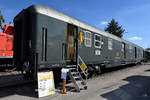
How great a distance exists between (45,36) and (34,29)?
54cm

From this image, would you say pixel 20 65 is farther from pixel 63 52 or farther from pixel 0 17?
pixel 0 17

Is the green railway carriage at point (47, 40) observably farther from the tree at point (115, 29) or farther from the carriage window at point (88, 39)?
the tree at point (115, 29)

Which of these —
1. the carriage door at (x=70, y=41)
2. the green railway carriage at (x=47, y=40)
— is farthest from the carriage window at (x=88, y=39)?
the carriage door at (x=70, y=41)

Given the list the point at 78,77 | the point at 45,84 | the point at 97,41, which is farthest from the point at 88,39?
the point at 45,84

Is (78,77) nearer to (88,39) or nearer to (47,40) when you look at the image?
(47,40)

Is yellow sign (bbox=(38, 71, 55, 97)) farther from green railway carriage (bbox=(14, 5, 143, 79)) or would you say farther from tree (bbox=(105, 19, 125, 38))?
tree (bbox=(105, 19, 125, 38))

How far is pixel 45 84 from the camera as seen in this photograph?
5.11m

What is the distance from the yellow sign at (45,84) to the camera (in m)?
4.93

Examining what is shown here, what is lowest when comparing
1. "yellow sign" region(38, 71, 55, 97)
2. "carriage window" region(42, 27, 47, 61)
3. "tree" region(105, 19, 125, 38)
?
"yellow sign" region(38, 71, 55, 97)

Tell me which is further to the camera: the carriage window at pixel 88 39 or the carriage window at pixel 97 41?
the carriage window at pixel 97 41

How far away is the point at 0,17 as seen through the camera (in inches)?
281

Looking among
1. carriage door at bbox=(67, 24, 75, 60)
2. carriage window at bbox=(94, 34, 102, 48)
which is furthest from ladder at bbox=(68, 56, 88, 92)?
carriage window at bbox=(94, 34, 102, 48)

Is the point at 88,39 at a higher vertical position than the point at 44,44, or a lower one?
higher

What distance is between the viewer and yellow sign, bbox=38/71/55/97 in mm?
4934
